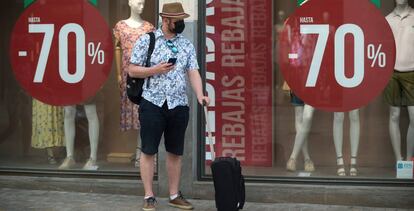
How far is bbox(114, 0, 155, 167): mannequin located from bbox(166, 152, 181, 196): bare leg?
3.96ft

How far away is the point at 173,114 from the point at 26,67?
2.70 meters

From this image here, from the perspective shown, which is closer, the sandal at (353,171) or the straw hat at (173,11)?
the straw hat at (173,11)

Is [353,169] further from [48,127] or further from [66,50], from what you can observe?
[48,127]

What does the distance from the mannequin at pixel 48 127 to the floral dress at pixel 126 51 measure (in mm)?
818

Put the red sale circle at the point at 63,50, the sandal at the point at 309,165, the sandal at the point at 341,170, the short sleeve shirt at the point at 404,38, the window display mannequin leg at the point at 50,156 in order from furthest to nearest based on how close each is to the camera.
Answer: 1. the window display mannequin leg at the point at 50,156
2. the red sale circle at the point at 63,50
3. the sandal at the point at 309,165
4. the sandal at the point at 341,170
5. the short sleeve shirt at the point at 404,38

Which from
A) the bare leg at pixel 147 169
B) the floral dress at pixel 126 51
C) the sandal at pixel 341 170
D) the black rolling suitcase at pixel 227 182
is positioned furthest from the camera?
the floral dress at pixel 126 51

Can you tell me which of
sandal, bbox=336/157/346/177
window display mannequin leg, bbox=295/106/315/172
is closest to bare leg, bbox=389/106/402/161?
sandal, bbox=336/157/346/177

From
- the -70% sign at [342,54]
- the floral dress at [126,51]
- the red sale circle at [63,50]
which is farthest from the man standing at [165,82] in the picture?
the red sale circle at [63,50]

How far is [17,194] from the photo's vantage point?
7.80 m

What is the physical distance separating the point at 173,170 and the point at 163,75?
3.35ft

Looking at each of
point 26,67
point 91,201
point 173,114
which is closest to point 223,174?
point 173,114

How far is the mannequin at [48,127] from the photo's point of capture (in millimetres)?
8453

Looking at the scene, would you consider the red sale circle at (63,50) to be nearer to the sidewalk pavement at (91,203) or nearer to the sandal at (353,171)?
the sidewalk pavement at (91,203)

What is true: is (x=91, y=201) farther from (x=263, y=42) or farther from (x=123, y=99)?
(x=263, y=42)
